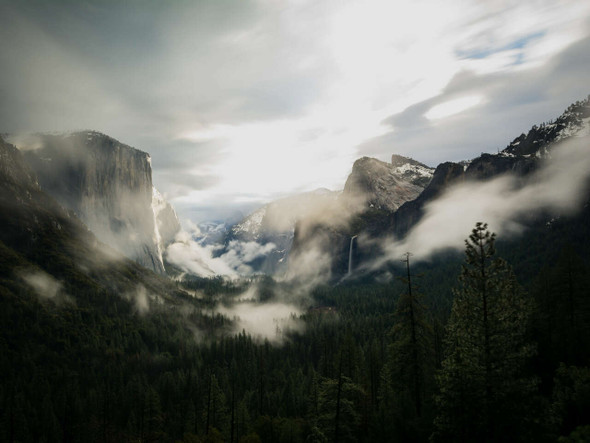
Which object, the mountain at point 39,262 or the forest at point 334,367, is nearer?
the forest at point 334,367

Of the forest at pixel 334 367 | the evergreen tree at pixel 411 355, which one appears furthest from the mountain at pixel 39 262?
the evergreen tree at pixel 411 355

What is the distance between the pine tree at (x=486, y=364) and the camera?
54.3ft

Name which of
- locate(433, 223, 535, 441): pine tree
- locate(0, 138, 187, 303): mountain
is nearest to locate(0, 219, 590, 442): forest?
locate(433, 223, 535, 441): pine tree

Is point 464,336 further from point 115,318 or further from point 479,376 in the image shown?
point 115,318

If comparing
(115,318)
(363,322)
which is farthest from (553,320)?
(115,318)

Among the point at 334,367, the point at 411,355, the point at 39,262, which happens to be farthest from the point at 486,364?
the point at 39,262

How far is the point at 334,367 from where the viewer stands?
52.4 meters

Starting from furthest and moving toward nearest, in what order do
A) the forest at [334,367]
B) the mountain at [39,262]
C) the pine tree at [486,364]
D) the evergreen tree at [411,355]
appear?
the mountain at [39,262] → the evergreen tree at [411,355] → the forest at [334,367] → the pine tree at [486,364]

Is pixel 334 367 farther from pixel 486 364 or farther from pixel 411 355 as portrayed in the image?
pixel 486 364

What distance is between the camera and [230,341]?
138125mm

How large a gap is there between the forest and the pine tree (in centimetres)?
8

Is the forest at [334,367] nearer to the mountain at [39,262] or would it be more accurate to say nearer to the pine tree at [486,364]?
the pine tree at [486,364]

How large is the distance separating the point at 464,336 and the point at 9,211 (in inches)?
9855

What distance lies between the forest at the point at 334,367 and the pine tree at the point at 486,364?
0.08 meters
